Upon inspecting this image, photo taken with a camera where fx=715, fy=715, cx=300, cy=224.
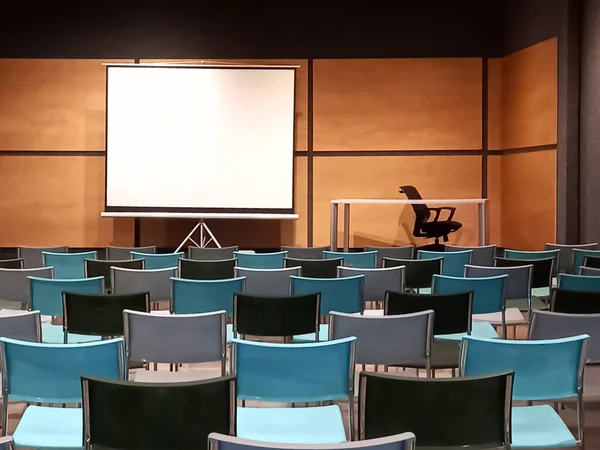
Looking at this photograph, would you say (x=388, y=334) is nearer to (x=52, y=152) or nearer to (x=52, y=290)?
(x=52, y=290)

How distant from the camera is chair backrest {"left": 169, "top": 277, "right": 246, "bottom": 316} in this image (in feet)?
14.9

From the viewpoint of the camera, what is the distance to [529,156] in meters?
10.3

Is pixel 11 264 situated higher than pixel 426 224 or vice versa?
pixel 426 224

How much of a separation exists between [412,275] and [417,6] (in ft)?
22.2

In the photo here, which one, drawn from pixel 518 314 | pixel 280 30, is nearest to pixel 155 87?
pixel 280 30

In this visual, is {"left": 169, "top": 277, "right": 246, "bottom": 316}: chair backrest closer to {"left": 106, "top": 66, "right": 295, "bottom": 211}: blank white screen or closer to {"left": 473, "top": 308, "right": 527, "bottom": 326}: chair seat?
{"left": 473, "top": 308, "right": 527, "bottom": 326}: chair seat

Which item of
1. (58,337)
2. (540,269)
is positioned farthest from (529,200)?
(58,337)

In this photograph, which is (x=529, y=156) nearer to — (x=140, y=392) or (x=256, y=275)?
(x=256, y=275)

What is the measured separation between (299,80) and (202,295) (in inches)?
283

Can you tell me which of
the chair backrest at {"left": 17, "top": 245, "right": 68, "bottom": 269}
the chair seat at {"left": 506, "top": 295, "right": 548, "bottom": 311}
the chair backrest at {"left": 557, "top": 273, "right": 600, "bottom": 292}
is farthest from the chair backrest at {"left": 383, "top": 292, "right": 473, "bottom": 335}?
the chair backrest at {"left": 17, "top": 245, "right": 68, "bottom": 269}

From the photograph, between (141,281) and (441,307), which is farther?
(141,281)

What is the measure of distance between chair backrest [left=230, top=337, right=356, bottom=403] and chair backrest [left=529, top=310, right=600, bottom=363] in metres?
1.08

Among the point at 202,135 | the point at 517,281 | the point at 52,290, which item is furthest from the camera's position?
the point at 202,135

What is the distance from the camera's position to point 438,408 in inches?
90.1
